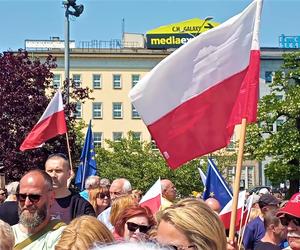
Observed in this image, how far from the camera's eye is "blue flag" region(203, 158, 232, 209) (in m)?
10.2

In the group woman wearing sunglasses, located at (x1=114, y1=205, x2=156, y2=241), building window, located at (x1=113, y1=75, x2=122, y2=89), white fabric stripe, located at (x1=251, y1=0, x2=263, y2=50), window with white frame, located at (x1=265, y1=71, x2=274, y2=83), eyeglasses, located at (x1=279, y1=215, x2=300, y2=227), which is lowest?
woman wearing sunglasses, located at (x1=114, y1=205, x2=156, y2=241)

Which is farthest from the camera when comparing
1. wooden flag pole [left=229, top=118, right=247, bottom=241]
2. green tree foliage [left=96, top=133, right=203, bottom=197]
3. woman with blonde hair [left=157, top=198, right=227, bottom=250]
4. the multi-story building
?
the multi-story building

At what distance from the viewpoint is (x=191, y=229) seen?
3674 mm

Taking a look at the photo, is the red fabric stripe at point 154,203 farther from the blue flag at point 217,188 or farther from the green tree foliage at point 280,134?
the green tree foliage at point 280,134

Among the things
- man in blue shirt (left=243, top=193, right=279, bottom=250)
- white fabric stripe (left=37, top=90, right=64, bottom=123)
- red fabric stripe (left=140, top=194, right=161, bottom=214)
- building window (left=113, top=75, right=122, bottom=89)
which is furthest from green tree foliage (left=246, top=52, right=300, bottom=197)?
red fabric stripe (left=140, top=194, right=161, bottom=214)

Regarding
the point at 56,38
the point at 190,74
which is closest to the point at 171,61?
the point at 190,74

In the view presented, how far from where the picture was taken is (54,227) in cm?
539

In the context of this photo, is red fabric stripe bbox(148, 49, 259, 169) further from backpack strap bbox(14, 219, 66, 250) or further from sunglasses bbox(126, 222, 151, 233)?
backpack strap bbox(14, 219, 66, 250)

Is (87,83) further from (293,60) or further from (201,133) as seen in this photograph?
(201,133)

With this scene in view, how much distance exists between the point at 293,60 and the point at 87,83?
34715mm

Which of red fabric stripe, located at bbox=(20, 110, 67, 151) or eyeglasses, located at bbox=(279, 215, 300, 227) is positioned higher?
red fabric stripe, located at bbox=(20, 110, 67, 151)

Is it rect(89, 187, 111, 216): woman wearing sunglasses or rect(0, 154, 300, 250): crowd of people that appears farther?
rect(89, 187, 111, 216): woman wearing sunglasses

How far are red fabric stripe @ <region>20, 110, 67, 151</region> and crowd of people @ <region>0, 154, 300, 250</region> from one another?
7.18 feet

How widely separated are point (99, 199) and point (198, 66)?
12.0ft
